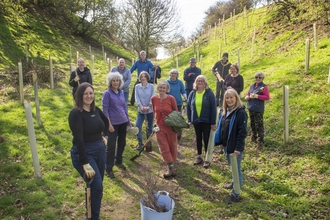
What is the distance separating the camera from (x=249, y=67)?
42.8 ft

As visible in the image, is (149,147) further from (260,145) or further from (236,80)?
(236,80)

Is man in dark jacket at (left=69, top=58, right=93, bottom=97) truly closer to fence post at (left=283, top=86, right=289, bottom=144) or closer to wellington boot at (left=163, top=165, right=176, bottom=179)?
wellington boot at (left=163, top=165, right=176, bottom=179)

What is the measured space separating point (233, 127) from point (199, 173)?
1.73m

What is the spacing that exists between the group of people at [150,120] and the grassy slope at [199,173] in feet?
1.18

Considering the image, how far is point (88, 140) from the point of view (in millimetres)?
3467

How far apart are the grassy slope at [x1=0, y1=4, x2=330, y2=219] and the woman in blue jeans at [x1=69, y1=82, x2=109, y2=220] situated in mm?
933

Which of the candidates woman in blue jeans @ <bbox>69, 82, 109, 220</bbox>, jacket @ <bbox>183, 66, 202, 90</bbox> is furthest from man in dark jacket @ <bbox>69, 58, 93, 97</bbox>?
woman in blue jeans @ <bbox>69, 82, 109, 220</bbox>

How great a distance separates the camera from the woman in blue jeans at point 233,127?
4.16 m

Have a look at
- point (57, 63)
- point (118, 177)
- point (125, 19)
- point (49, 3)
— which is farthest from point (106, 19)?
point (118, 177)

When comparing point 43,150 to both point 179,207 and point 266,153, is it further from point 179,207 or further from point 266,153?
point 266,153

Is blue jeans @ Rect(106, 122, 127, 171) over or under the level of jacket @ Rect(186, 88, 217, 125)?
under

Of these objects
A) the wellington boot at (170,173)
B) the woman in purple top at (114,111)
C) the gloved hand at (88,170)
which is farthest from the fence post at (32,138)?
the wellington boot at (170,173)

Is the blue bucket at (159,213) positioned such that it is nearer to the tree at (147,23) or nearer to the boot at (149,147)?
the boot at (149,147)

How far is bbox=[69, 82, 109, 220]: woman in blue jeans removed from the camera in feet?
10.9
